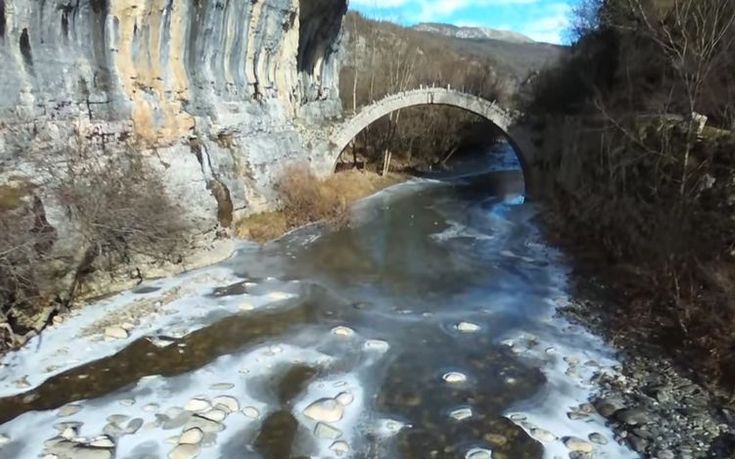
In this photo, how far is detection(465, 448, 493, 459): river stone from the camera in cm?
783

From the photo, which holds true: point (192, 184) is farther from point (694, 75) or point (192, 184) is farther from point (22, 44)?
point (694, 75)

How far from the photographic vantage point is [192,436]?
794 centimetres

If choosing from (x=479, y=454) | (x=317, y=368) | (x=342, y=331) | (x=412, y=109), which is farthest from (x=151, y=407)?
(x=412, y=109)

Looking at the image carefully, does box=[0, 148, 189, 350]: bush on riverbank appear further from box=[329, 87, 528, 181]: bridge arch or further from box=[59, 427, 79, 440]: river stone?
box=[329, 87, 528, 181]: bridge arch

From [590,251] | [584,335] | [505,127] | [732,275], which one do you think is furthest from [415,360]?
[505,127]

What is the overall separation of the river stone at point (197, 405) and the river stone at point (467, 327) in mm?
5051

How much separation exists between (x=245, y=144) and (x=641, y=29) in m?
12.4

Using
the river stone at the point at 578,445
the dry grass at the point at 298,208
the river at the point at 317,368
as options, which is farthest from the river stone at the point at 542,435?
the dry grass at the point at 298,208

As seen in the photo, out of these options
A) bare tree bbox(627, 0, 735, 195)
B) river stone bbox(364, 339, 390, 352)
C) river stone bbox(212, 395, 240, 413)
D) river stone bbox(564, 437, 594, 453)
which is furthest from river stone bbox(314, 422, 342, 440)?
bare tree bbox(627, 0, 735, 195)

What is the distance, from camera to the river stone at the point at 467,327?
1191 centimetres

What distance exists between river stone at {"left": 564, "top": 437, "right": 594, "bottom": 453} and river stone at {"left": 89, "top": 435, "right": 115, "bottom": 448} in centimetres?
560

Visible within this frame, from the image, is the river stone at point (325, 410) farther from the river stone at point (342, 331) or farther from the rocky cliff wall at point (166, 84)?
the rocky cliff wall at point (166, 84)

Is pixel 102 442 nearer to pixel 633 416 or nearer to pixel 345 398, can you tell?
pixel 345 398

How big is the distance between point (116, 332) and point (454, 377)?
5.84 m
